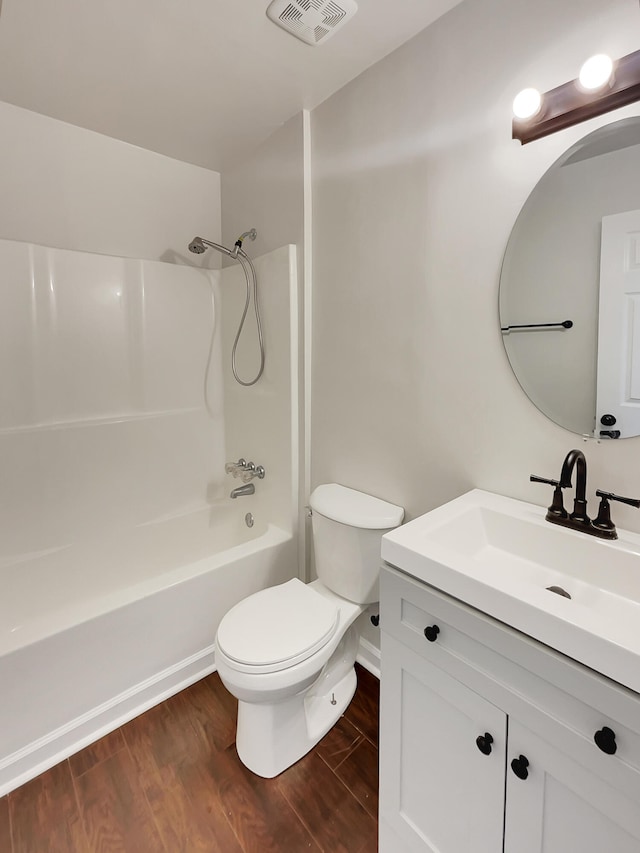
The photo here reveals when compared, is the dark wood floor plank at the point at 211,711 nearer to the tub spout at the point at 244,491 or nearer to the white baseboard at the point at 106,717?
the white baseboard at the point at 106,717

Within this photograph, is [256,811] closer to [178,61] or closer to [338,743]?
[338,743]

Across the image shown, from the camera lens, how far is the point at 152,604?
1.59 m

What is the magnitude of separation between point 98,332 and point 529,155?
195cm

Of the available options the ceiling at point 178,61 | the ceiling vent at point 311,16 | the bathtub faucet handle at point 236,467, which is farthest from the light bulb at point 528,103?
the bathtub faucet handle at point 236,467

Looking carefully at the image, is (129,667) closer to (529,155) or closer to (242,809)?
(242,809)

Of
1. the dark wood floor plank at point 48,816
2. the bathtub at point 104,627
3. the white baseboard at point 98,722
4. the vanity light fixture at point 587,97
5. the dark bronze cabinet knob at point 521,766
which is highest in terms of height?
the vanity light fixture at point 587,97

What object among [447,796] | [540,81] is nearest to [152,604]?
[447,796]

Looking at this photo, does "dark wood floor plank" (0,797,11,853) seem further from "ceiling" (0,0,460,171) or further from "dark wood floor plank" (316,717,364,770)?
"ceiling" (0,0,460,171)

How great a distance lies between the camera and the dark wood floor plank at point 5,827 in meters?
1.17

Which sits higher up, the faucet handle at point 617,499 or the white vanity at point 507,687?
the faucet handle at point 617,499

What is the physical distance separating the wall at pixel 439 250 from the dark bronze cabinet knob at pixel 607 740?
578mm

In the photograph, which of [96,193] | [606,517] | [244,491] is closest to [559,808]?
[606,517]

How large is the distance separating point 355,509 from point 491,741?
Result: 0.86m

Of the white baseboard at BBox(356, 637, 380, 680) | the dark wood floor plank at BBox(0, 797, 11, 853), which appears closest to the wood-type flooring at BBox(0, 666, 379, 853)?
the dark wood floor plank at BBox(0, 797, 11, 853)
